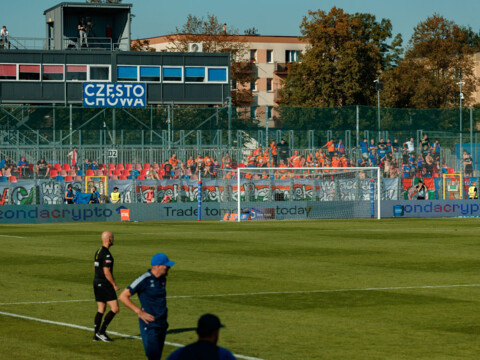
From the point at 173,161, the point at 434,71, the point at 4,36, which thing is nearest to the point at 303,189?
the point at 173,161

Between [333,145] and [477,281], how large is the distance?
95.9 feet

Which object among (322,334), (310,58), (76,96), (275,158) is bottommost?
(322,334)

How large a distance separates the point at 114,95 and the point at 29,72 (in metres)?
9.20

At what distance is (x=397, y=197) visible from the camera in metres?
48.2

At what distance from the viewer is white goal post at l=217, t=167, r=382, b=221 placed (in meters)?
46.2

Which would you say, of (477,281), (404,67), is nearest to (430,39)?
(404,67)

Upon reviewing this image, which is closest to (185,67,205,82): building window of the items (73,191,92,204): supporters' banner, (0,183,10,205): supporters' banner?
(73,191,92,204): supporters' banner

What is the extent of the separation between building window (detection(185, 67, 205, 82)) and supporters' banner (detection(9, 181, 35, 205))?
28714mm

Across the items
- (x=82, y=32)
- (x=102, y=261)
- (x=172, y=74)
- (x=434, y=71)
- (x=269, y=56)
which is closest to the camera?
(x=102, y=261)

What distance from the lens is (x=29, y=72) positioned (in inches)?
2657

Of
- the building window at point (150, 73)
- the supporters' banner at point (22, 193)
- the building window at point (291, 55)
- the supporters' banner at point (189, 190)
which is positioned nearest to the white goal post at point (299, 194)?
the supporters' banner at point (189, 190)

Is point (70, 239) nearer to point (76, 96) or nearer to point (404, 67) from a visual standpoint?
point (76, 96)

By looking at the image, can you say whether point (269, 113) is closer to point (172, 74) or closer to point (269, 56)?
point (172, 74)

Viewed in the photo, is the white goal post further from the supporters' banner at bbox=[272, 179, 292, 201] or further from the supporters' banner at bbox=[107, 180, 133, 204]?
the supporters' banner at bbox=[107, 180, 133, 204]
